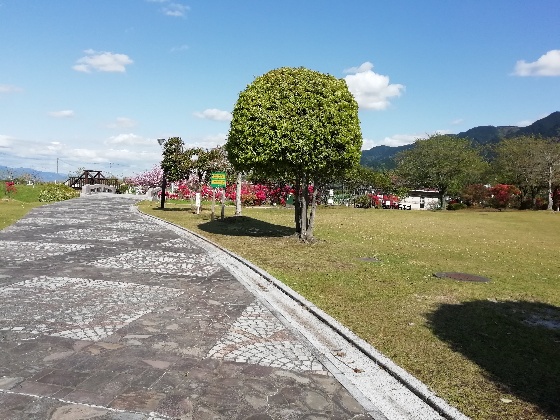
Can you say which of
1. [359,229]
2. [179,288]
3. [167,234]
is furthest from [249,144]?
[359,229]

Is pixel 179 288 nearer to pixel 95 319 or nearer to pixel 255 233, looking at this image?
pixel 95 319

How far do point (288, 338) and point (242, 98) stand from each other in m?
12.5

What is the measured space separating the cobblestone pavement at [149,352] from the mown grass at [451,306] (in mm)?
1390

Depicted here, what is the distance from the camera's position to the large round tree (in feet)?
50.8

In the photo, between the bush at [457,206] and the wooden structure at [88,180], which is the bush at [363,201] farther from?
the wooden structure at [88,180]

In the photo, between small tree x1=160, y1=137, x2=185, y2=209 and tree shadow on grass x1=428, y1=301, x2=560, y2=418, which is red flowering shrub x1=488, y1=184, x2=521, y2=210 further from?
tree shadow on grass x1=428, y1=301, x2=560, y2=418

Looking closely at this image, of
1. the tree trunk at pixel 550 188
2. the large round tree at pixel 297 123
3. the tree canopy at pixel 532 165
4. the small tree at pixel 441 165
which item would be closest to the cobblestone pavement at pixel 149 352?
the large round tree at pixel 297 123

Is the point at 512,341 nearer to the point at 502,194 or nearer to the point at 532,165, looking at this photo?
the point at 502,194

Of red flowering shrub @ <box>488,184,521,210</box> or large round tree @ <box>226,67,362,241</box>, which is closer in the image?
large round tree @ <box>226,67,362,241</box>

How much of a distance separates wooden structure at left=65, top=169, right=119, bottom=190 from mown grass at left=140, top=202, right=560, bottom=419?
247 feet

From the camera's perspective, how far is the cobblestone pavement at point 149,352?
167 inches

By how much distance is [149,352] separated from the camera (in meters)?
5.55

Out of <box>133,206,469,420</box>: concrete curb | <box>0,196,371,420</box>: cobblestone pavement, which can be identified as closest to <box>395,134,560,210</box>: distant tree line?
<box>133,206,469,420</box>: concrete curb

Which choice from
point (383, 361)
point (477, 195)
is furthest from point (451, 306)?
point (477, 195)
